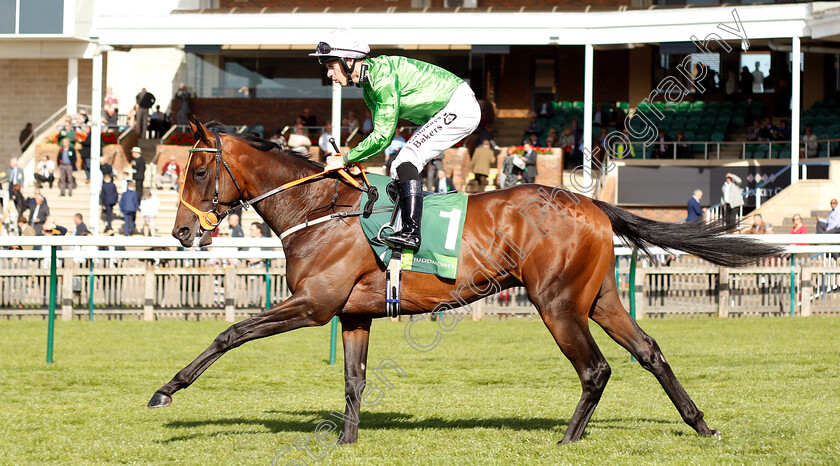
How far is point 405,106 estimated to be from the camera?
5746 millimetres

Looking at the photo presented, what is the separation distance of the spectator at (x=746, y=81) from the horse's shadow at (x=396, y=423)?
19.9 m

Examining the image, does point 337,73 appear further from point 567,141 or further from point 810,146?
point 810,146

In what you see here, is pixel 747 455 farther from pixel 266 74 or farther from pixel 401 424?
pixel 266 74

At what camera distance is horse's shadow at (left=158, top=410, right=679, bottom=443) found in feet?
19.6

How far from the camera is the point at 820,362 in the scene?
8.60m

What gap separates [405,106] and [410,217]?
27.0 inches

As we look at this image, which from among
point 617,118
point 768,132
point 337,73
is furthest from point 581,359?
point 617,118

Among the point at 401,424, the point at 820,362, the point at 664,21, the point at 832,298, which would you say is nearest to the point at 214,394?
the point at 401,424

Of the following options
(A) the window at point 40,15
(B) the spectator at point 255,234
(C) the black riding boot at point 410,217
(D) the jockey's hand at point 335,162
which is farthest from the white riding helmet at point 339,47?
(A) the window at point 40,15

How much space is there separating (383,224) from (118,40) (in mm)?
18277

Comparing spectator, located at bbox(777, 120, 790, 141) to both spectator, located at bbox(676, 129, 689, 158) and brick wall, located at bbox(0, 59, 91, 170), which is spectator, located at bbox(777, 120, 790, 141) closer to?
spectator, located at bbox(676, 129, 689, 158)

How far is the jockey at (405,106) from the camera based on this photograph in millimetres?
5520

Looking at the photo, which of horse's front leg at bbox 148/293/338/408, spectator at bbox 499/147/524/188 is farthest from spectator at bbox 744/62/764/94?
horse's front leg at bbox 148/293/338/408

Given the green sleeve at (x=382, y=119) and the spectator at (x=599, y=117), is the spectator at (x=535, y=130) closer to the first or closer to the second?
the spectator at (x=599, y=117)
